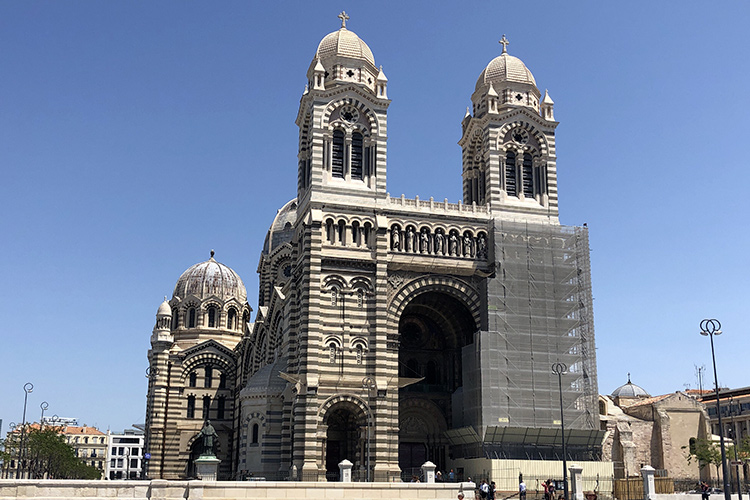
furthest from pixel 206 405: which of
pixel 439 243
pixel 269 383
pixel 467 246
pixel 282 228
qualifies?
pixel 467 246

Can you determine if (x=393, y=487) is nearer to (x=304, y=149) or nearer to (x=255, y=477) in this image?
(x=255, y=477)

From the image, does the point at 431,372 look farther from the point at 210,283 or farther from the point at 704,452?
the point at 210,283

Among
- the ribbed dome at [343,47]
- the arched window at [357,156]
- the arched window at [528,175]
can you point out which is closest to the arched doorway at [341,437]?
the arched window at [357,156]

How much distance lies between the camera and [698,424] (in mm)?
56625

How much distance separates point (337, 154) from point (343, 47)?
6835mm

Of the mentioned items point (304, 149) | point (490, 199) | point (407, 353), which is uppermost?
point (304, 149)

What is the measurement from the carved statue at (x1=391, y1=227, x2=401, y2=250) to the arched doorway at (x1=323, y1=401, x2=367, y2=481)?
964 cm

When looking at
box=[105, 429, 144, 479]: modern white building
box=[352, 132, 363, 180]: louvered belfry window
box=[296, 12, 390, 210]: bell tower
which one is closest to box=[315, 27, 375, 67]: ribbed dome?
box=[296, 12, 390, 210]: bell tower

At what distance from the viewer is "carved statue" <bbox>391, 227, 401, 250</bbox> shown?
45.9m

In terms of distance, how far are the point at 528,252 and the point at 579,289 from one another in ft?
12.6

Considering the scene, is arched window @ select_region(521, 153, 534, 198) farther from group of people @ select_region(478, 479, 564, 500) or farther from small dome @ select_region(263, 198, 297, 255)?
small dome @ select_region(263, 198, 297, 255)

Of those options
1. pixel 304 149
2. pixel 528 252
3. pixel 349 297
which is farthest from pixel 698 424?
pixel 304 149

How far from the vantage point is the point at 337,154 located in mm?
47156

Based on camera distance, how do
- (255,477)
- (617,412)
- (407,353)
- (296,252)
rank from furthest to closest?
(617,412) < (407,353) < (296,252) < (255,477)
